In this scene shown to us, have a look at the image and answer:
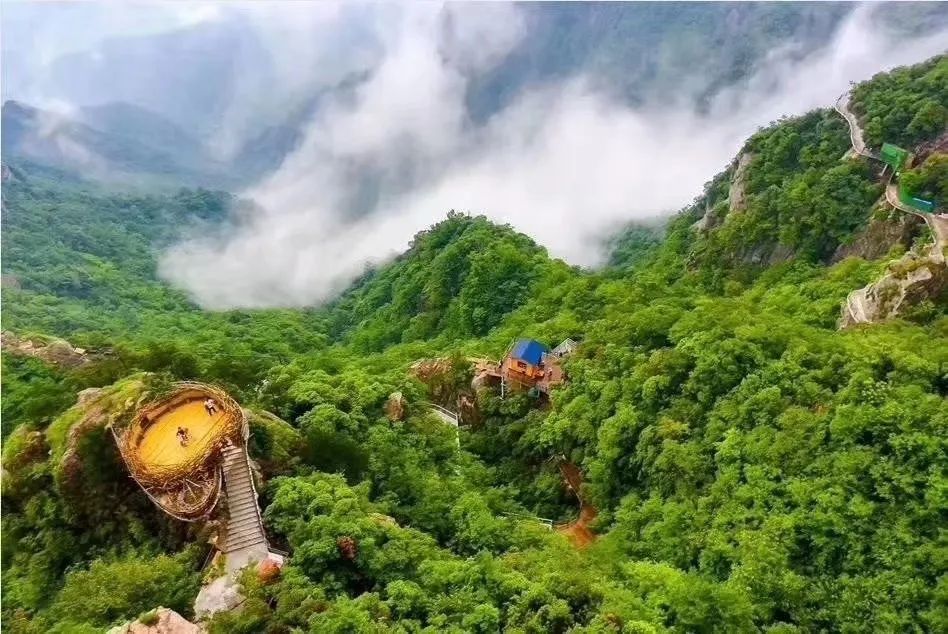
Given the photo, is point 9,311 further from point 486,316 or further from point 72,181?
point 72,181

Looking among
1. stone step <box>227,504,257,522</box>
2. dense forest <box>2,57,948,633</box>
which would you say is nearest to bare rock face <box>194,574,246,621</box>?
dense forest <box>2,57,948,633</box>

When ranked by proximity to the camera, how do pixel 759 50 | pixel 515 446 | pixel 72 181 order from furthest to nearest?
1. pixel 759 50
2. pixel 72 181
3. pixel 515 446

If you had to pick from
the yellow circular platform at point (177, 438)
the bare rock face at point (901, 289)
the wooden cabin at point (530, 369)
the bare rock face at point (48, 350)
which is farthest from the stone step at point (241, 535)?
the bare rock face at point (901, 289)

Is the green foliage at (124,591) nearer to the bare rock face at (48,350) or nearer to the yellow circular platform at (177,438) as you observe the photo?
the yellow circular platform at (177,438)

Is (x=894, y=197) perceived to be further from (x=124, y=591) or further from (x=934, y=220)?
(x=124, y=591)

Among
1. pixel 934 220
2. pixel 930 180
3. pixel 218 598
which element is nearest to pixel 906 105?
pixel 930 180

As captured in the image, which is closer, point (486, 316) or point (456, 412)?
point (456, 412)

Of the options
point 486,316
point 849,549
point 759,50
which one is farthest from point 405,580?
point 759,50
